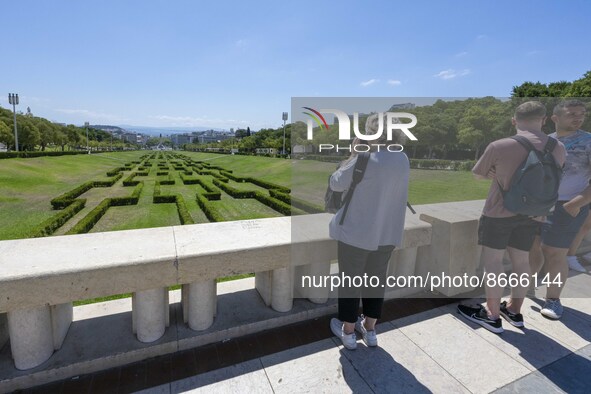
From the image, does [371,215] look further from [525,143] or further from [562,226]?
[562,226]

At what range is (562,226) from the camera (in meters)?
3.10

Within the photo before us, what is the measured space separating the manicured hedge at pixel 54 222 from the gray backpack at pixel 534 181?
11.1 meters

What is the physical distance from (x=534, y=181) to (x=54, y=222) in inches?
490

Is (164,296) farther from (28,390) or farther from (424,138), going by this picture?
(424,138)

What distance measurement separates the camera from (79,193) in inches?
663

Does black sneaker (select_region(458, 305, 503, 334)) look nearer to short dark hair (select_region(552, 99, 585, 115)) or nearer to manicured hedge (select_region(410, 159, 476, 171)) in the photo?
short dark hair (select_region(552, 99, 585, 115))

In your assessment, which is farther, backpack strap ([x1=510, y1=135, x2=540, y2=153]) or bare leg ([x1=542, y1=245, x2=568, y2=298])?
bare leg ([x1=542, y1=245, x2=568, y2=298])

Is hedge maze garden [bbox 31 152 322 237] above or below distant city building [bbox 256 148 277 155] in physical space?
below

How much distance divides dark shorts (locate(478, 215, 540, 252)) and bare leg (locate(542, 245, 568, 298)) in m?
0.71

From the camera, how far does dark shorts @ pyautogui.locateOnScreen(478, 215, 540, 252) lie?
270cm

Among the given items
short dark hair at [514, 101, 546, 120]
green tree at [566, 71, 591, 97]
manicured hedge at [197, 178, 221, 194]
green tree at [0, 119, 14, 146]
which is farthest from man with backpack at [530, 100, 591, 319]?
green tree at [0, 119, 14, 146]

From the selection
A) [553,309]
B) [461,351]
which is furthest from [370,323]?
[553,309]

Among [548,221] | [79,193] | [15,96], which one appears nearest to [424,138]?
[548,221]

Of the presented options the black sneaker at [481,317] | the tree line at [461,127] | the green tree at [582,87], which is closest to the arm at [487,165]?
the black sneaker at [481,317]
